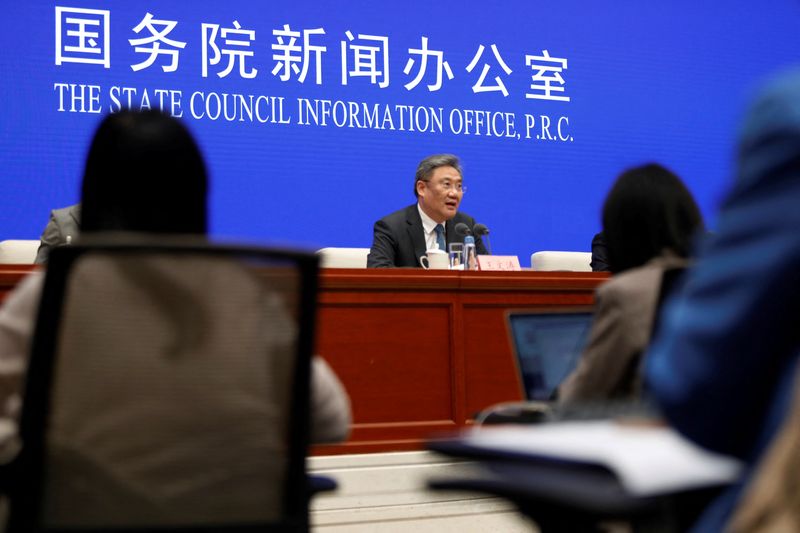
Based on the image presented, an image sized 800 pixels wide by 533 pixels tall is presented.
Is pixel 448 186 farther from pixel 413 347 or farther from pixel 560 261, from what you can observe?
pixel 413 347

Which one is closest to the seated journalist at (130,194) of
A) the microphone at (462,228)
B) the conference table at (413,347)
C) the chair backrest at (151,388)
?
the chair backrest at (151,388)

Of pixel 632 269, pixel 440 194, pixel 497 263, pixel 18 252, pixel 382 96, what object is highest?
pixel 382 96

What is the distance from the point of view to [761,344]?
0.74 m

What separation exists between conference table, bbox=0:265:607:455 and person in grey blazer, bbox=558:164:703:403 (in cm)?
172

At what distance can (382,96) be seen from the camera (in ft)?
18.0

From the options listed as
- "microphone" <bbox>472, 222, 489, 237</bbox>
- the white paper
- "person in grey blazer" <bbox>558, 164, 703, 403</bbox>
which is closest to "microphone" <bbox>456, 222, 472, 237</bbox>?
"microphone" <bbox>472, 222, 489, 237</bbox>

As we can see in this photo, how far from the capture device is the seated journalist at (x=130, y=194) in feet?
4.31

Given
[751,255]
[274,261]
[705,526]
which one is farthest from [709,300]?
[274,261]

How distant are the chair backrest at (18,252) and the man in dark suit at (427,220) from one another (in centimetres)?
143

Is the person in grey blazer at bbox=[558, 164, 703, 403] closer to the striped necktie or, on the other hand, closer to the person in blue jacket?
the person in blue jacket

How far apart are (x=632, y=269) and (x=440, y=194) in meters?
3.31

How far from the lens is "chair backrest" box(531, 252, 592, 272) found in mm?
4812

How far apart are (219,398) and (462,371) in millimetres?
2231

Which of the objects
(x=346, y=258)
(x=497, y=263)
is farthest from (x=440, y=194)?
(x=497, y=263)
